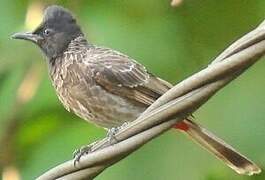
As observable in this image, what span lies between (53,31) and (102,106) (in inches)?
14.2

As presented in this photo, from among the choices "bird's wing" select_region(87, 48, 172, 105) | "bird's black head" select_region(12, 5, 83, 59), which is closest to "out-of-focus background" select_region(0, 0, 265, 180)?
"bird's black head" select_region(12, 5, 83, 59)

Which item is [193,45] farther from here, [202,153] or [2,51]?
[2,51]

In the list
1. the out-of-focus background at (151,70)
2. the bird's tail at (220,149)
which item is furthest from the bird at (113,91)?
the out-of-focus background at (151,70)

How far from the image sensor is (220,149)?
10.1ft

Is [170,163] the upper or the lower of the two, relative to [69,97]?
lower

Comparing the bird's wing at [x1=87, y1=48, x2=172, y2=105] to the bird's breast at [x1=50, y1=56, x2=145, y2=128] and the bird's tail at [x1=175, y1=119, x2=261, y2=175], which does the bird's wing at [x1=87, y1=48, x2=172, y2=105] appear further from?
the bird's tail at [x1=175, y1=119, x2=261, y2=175]

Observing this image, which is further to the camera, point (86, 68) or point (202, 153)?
point (202, 153)

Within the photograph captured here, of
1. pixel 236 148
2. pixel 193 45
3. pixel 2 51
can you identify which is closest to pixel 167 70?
pixel 193 45

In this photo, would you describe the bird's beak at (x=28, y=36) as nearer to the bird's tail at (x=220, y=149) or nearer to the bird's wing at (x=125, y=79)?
the bird's wing at (x=125, y=79)

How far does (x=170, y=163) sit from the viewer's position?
3527 mm

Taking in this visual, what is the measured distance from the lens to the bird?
310 centimetres

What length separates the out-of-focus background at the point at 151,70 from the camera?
346 cm

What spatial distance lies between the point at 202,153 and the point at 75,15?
2.13ft

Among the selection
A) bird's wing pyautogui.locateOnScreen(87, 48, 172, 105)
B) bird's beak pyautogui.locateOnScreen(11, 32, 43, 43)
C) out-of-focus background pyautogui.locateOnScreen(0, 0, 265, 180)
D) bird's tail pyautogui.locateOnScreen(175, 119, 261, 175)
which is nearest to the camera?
bird's tail pyautogui.locateOnScreen(175, 119, 261, 175)
